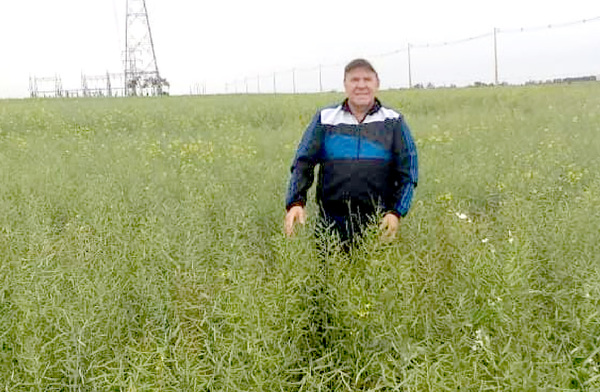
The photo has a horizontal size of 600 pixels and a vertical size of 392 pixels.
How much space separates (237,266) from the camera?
306 centimetres

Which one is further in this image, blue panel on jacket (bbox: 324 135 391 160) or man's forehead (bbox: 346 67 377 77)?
blue panel on jacket (bbox: 324 135 391 160)

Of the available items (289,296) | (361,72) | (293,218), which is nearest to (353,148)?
(361,72)

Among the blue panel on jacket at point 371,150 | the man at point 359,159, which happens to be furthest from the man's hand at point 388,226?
the blue panel on jacket at point 371,150

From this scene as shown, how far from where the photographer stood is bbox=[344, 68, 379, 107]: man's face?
2941mm

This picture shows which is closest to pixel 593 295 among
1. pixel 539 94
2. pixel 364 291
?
pixel 364 291

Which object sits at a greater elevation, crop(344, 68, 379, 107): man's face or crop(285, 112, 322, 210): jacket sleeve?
crop(344, 68, 379, 107): man's face

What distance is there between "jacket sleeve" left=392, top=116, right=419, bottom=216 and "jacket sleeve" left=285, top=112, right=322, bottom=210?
0.48 metres

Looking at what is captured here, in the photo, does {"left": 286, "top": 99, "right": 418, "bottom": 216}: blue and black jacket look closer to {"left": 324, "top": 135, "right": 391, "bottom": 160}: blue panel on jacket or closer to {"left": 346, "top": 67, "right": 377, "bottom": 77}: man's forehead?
{"left": 324, "top": 135, "right": 391, "bottom": 160}: blue panel on jacket

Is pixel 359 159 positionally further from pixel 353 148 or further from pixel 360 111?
pixel 360 111

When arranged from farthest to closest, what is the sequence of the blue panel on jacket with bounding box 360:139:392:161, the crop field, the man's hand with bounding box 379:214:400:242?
the blue panel on jacket with bounding box 360:139:392:161
the man's hand with bounding box 379:214:400:242
the crop field

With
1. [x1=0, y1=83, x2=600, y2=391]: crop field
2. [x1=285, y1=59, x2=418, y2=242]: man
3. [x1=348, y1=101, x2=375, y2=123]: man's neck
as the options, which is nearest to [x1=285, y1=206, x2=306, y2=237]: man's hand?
[x1=285, y1=59, x2=418, y2=242]: man

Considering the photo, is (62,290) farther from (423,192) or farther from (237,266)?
(423,192)

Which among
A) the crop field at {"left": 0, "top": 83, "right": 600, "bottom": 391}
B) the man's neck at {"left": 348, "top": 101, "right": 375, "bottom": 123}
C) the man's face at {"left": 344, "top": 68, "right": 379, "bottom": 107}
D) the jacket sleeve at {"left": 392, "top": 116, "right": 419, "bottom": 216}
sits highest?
the man's face at {"left": 344, "top": 68, "right": 379, "bottom": 107}

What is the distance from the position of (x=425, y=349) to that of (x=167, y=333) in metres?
1.25
